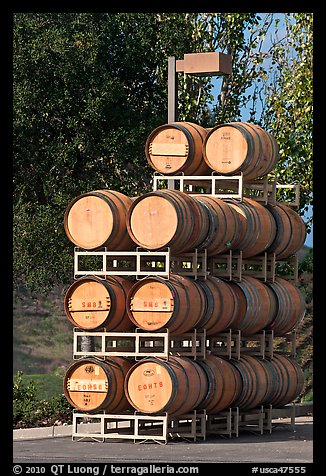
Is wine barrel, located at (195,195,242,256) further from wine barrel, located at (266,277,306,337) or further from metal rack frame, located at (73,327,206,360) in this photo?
wine barrel, located at (266,277,306,337)

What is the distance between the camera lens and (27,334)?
157 ft

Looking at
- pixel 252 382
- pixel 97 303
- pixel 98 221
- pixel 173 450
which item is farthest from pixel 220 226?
pixel 173 450

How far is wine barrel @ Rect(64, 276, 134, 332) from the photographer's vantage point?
1659cm

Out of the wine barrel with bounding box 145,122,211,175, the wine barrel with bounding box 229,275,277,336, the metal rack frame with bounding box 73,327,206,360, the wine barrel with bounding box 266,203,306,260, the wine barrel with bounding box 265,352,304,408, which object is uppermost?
the wine barrel with bounding box 145,122,211,175

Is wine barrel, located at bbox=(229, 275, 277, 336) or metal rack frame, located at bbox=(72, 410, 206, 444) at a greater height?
wine barrel, located at bbox=(229, 275, 277, 336)

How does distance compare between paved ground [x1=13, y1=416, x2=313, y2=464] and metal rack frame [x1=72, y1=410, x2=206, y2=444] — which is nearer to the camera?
paved ground [x1=13, y1=416, x2=313, y2=464]

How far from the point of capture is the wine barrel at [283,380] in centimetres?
1853

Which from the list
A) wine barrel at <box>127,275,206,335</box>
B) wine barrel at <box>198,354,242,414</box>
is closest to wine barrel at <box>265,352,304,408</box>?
wine barrel at <box>198,354,242,414</box>

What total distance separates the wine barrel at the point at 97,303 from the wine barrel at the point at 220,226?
53.2 inches

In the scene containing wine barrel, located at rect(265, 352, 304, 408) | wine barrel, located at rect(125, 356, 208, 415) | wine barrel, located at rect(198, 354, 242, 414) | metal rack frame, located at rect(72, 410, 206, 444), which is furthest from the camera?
wine barrel, located at rect(265, 352, 304, 408)

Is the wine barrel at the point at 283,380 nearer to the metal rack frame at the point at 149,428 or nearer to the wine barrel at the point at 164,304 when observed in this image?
the metal rack frame at the point at 149,428

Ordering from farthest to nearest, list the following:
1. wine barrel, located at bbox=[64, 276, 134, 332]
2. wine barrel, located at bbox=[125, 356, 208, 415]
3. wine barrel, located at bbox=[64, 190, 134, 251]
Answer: wine barrel, located at bbox=[64, 190, 134, 251] < wine barrel, located at bbox=[64, 276, 134, 332] < wine barrel, located at bbox=[125, 356, 208, 415]

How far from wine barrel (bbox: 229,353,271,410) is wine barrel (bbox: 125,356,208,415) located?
130cm
